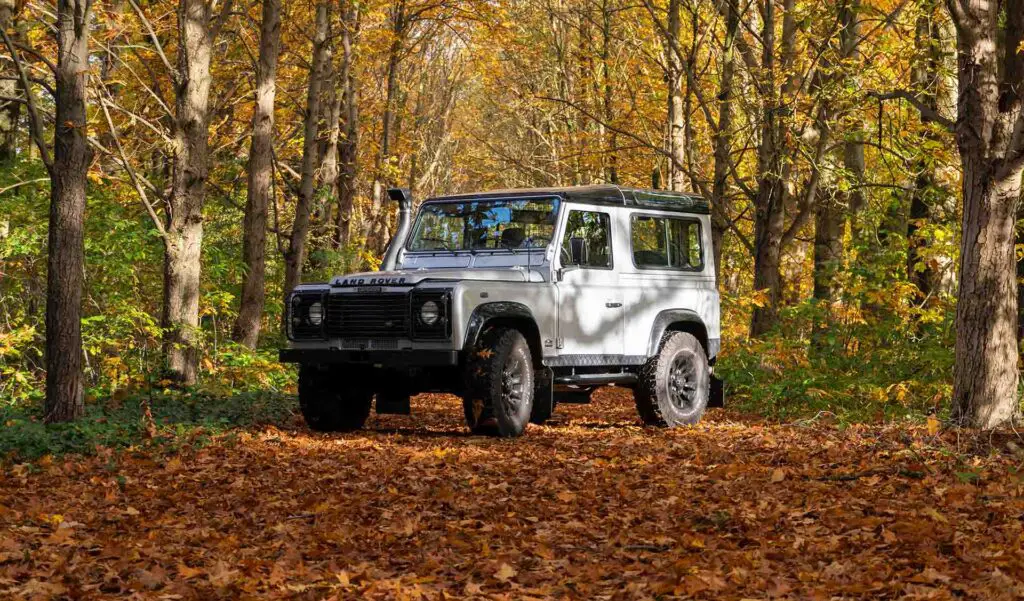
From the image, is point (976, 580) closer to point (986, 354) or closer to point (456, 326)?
point (986, 354)

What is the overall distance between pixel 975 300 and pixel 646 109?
19991 millimetres

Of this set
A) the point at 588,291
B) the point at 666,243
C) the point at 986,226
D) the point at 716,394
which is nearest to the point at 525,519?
the point at 588,291

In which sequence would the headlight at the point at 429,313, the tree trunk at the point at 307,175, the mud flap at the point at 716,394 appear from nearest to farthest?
the headlight at the point at 429,313
the mud flap at the point at 716,394
the tree trunk at the point at 307,175

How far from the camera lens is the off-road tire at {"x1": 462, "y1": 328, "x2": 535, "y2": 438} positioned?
10.6m

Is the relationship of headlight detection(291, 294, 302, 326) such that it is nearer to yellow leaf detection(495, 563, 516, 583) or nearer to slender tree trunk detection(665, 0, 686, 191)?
yellow leaf detection(495, 563, 516, 583)

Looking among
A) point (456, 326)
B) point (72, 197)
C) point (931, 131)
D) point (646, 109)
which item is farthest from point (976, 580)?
point (646, 109)

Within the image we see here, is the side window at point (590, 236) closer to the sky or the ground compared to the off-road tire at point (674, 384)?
closer to the sky

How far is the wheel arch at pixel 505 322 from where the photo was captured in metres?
10.5

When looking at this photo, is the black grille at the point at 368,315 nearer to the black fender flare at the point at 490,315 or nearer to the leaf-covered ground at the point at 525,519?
the black fender flare at the point at 490,315

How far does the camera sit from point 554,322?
37.3 ft

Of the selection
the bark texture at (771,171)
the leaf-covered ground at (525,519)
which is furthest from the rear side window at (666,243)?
the bark texture at (771,171)

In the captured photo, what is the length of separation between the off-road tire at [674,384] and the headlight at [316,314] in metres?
3.45

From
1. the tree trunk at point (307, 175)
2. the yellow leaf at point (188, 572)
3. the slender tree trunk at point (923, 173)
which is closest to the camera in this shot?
the yellow leaf at point (188, 572)

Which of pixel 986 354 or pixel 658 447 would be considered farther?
pixel 658 447
